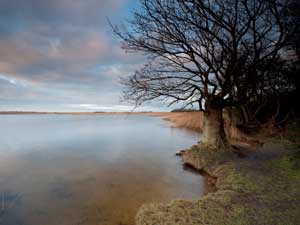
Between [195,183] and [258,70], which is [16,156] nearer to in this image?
[195,183]

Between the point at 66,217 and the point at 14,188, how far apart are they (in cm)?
235

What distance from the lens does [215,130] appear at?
7.75 meters

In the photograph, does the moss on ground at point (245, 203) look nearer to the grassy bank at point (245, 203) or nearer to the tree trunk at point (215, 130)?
the grassy bank at point (245, 203)

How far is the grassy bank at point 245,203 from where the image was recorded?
288 cm

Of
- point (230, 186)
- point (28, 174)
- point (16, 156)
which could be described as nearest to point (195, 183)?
point (230, 186)

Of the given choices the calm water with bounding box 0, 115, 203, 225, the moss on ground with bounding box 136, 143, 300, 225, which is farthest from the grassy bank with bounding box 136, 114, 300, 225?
the calm water with bounding box 0, 115, 203, 225

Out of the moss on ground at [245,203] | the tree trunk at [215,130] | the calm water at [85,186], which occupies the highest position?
the tree trunk at [215,130]

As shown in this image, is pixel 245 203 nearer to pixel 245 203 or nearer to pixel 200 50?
pixel 245 203

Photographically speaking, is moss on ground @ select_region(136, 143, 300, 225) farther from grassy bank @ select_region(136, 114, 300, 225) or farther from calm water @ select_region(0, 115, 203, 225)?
calm water @ select_region(0, 115, 203, 225)

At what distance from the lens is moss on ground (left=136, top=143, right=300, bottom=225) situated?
9.45 ft

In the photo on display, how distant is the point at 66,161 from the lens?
312 inches

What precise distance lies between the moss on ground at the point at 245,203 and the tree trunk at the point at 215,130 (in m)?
2.21

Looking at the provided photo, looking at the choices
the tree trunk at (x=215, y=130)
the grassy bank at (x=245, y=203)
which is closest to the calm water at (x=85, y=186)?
the grassy bank at (x=245, y=203)

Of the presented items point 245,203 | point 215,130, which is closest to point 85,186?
point 245,203
